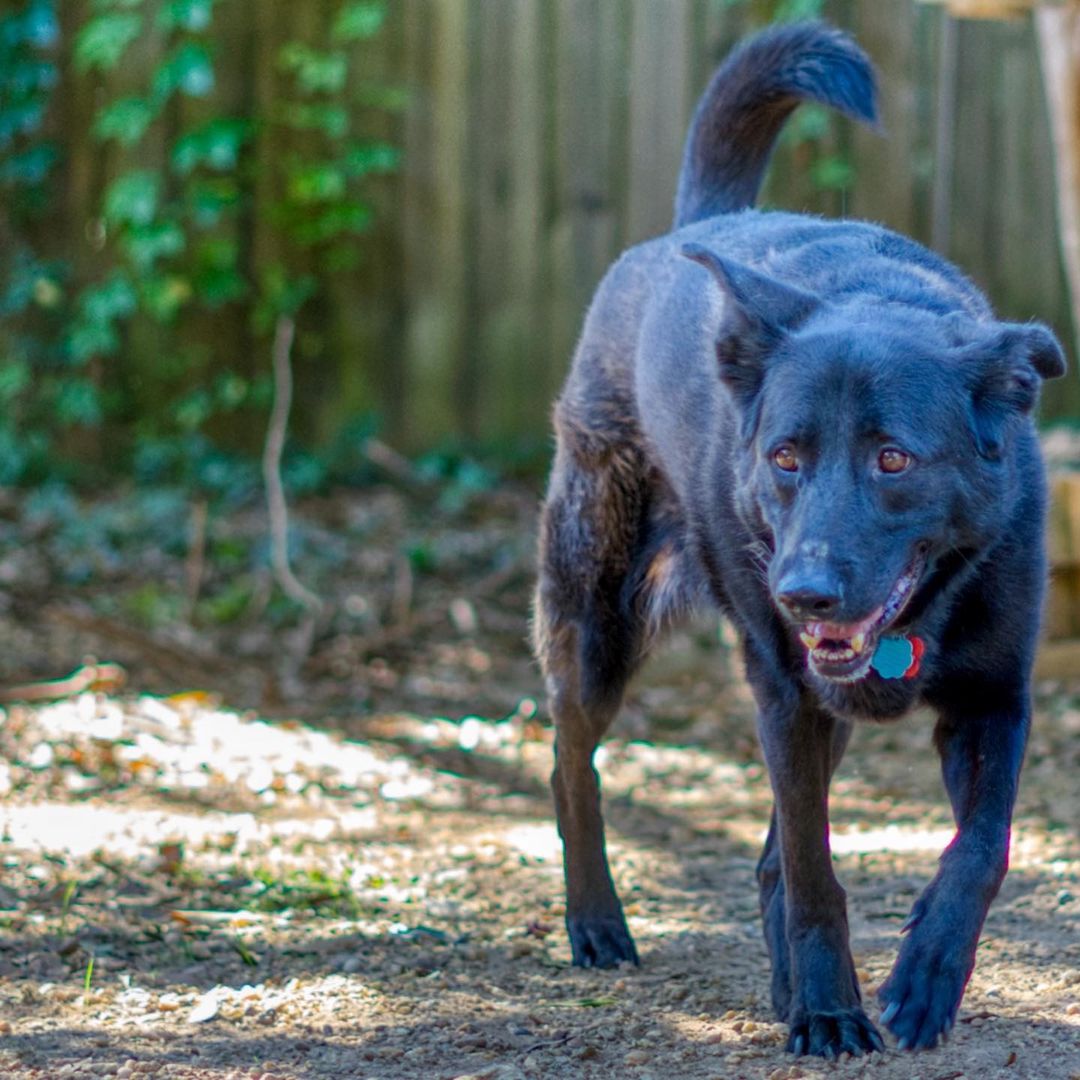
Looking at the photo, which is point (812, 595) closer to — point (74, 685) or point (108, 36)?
point (74, 685)

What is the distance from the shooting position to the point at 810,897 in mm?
3102

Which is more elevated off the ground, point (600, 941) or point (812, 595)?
point (812, 595)

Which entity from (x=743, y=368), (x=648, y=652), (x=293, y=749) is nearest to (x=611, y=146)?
(x=293, y=749)

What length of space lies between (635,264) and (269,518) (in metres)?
3.99

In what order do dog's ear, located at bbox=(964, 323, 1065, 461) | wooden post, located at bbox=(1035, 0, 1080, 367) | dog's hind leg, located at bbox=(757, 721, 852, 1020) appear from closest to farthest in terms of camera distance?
dog's ear, located at bbox=(964, 323, 1065, 461)
dog's hind leg, located at bbox=(757, 721, 852, 1020)
wooden post, located at bbox=(1035, 0, 1080, 367)

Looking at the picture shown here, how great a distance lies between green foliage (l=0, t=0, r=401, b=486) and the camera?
8203 millimetres

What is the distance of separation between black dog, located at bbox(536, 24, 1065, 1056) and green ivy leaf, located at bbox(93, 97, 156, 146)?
197 inches

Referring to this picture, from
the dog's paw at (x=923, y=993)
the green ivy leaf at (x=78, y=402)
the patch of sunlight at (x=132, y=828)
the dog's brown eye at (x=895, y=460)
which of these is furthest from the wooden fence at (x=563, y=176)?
the dog's paw at (x=923, y=993)

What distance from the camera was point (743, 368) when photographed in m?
3.14

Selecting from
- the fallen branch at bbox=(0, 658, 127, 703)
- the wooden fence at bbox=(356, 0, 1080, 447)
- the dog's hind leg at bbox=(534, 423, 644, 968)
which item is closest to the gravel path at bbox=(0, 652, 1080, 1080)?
the fallen branch at bbox=(0, 658, 127, 703)

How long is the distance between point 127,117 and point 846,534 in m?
6.30

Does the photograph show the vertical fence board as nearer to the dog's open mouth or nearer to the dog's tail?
the dog's tail

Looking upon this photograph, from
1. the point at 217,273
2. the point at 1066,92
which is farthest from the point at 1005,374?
the point at 217,273

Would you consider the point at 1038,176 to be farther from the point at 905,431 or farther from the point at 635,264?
the point at 905,431
